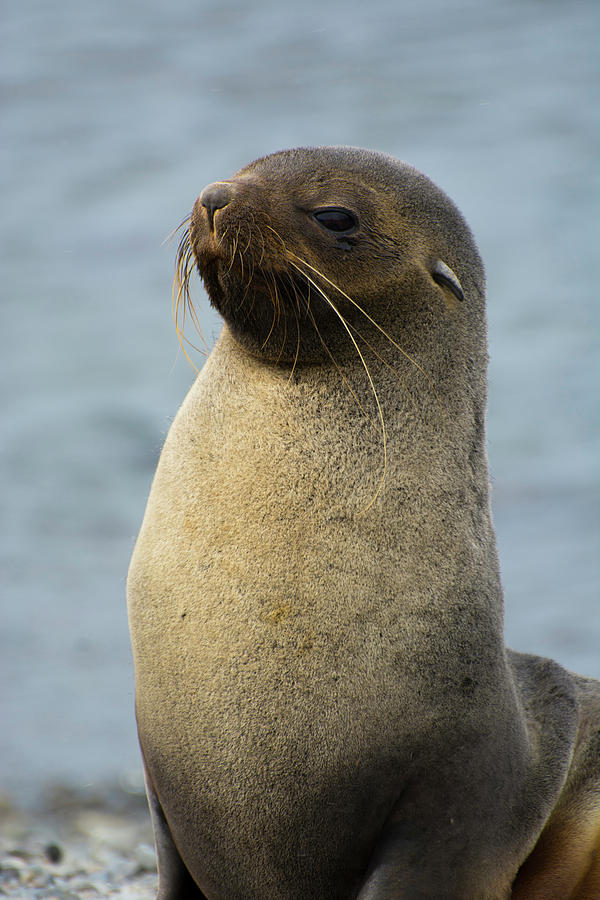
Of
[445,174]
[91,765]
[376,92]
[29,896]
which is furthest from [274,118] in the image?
[29,896]

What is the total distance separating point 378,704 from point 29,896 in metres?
2.14

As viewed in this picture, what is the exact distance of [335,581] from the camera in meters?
3.15

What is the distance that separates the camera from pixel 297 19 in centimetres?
2466

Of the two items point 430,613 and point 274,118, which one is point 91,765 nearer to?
point 430,613

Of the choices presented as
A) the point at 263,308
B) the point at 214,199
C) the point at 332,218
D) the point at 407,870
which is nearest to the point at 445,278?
the point at 332,218

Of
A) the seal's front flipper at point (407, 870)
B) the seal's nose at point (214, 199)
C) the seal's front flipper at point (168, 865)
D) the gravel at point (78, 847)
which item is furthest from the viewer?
the gravel at point (78, 847)

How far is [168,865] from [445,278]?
2029 millimetres

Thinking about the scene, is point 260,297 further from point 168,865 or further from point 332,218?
point 168,865

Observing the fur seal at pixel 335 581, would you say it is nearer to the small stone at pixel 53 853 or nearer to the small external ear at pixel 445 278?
the small external ear at pixel 445 278

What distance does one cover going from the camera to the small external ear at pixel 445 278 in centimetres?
338

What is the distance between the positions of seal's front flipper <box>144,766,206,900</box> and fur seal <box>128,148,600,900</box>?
0.01 meters

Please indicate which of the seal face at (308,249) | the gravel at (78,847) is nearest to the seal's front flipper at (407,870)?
the seal face at (308,249)

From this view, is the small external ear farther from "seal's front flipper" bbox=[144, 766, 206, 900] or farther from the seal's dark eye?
"seal's front flipper" bbox=[144, 766, 206, 900]

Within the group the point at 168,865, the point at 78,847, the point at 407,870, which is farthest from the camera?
the point at 78,847
